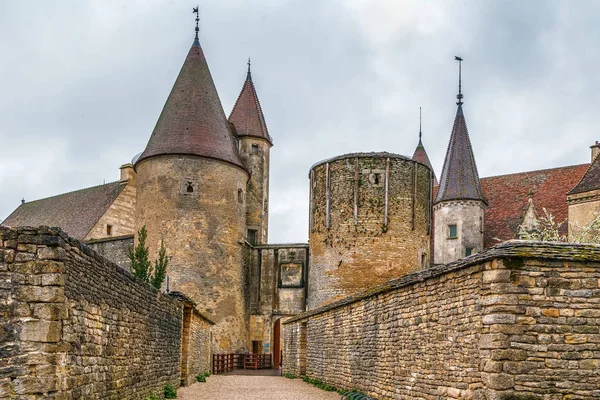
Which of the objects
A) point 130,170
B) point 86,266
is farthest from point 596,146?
point 86,266

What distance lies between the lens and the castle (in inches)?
1292

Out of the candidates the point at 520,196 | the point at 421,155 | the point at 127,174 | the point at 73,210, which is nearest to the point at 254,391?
the point at 520,196

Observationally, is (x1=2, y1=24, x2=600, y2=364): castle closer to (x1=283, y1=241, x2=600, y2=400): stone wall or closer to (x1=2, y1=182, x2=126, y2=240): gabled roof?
(x1=2, y1=182, x2=126, y2=240): gabled roof

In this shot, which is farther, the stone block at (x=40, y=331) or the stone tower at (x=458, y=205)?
the stone tower at (x=458, y=205)

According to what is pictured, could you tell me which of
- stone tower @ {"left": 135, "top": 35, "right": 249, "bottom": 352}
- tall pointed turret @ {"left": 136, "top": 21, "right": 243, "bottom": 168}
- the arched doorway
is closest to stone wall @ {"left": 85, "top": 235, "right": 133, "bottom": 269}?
stone tower @ {"left": 135, "top": 35, "right": 249, "bottom": 352}

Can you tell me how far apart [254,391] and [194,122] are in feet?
62.1

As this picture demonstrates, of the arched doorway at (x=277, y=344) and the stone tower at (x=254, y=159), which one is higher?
the stone tower at (x=254, y=159)

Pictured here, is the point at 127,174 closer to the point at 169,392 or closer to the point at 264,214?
the point at 264,214

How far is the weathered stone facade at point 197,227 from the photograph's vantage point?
109 feet

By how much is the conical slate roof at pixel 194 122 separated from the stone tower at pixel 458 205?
1059 centimetres

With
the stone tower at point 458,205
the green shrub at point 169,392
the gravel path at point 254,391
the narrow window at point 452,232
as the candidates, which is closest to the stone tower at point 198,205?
the stone tower at point 458,205

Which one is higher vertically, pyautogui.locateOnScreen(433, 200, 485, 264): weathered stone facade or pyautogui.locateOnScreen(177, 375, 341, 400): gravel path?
pyautogui.locateOnScreen(433, 200, 485, 264): weathered stone facade

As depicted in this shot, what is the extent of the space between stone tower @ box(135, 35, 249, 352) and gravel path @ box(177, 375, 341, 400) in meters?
11.4

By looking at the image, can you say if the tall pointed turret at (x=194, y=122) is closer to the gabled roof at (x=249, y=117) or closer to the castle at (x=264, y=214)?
the castle at (x=264, y=214)
